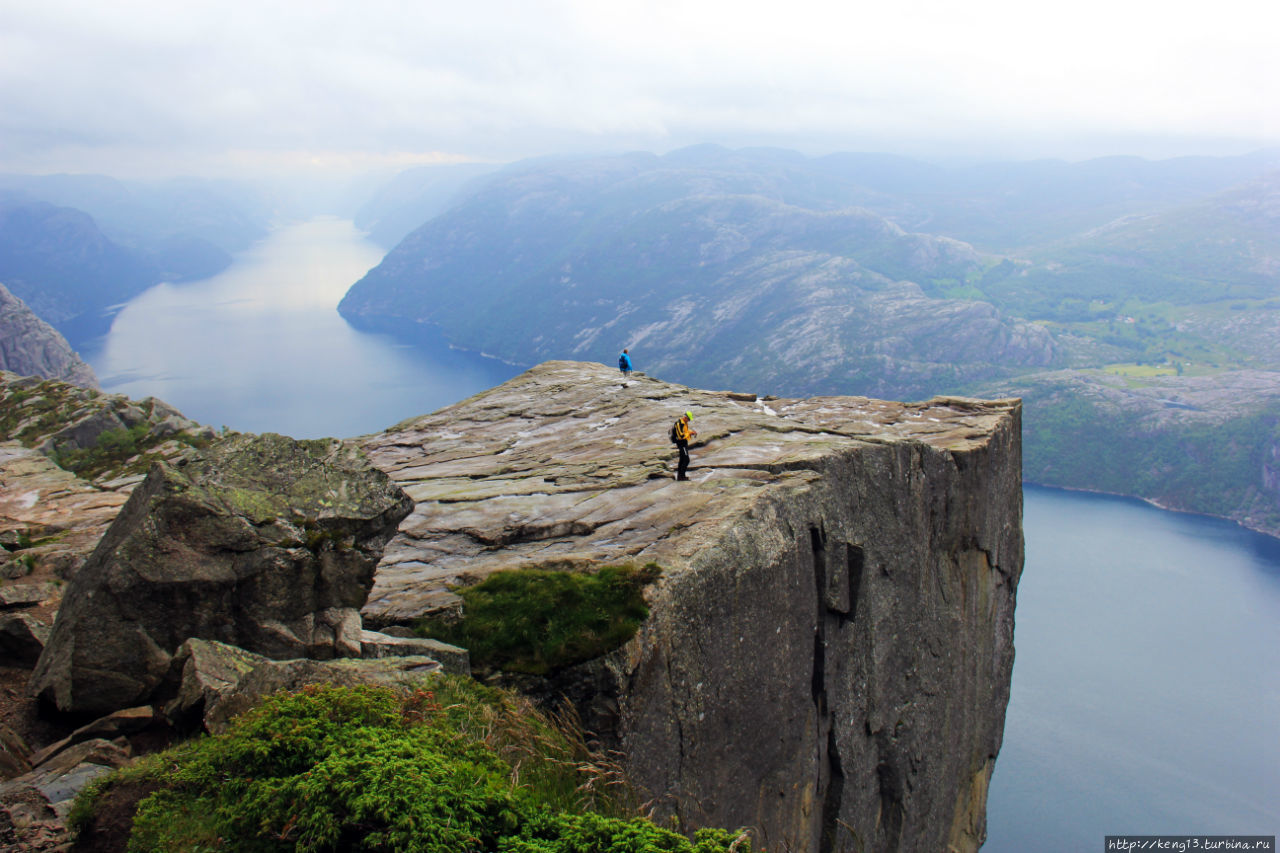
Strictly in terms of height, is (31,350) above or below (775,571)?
above

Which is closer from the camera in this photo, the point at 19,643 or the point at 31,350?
the point at 19,643

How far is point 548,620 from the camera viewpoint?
1581cm

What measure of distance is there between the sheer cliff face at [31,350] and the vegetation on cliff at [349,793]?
177 m

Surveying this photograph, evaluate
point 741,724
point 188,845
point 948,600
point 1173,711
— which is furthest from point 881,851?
point 1173,711

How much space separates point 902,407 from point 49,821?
3333cm

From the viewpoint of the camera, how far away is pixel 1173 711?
330 ft

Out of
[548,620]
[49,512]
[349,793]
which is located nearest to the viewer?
[349,793]

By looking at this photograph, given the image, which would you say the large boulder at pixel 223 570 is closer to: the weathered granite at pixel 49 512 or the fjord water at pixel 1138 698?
the weathered granite at pixel 49 512

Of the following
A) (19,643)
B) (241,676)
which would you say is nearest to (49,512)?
(19,643)

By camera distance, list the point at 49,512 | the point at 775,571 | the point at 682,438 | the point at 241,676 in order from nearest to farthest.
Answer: the point at 241,676 → the point at 775,571 → the point at 682,438 → the point at 49,512

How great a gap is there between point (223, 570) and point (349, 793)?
7390 millimetres

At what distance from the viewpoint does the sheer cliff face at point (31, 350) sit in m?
153

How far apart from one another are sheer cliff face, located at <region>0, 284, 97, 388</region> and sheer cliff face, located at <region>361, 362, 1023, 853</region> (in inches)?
6457

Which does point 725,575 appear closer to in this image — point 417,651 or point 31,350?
point 417,651
